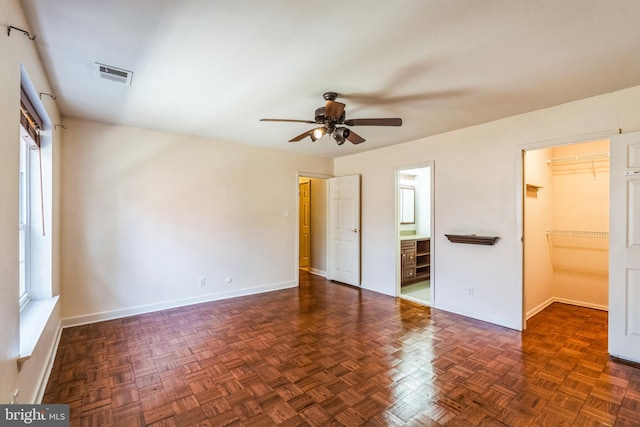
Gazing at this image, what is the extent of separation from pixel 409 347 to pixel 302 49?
272cm

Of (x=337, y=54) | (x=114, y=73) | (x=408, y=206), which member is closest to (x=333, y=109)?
(x=337, y=54)

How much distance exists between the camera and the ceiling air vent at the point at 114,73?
226 centimetres

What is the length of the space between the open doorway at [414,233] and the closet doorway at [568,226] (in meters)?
1.52

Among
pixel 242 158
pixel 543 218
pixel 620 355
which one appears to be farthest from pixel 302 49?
pixel 543 218

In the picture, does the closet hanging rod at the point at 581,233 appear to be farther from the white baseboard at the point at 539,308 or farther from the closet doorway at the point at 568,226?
the white baseboard at the point at 539,308

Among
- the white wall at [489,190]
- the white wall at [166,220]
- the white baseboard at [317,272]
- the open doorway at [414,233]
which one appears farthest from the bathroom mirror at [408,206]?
the white wall at [166,220]

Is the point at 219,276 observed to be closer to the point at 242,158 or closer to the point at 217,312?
the point at 217,312

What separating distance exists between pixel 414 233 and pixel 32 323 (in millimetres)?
5662

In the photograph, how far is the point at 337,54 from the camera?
2.03 meters

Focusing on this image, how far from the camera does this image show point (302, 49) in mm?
1980

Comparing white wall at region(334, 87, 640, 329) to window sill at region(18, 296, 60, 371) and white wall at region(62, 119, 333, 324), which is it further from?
window sill at region(18, 296, 60, 371)

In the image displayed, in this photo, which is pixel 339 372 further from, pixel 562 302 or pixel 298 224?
pixel 562 302

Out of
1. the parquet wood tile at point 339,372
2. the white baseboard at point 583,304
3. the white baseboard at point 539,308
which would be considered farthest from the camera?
the white baseboard at point 583,304

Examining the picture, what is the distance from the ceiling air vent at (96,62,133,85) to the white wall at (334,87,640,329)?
139 inches
